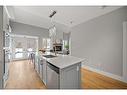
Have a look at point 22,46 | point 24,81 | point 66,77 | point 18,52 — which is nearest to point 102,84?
point 66,77

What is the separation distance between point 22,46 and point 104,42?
250 inches

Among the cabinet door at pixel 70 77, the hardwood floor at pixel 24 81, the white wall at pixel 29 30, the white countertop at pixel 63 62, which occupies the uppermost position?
the white wall at pixel 29 30

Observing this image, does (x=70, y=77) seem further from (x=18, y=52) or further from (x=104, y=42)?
(x=18, y=52)

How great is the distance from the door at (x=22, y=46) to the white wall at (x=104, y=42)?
428cm

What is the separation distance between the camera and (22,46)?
7.11 meters

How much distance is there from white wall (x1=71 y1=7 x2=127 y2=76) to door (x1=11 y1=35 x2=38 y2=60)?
14.0ft

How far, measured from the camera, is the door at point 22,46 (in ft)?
21.6

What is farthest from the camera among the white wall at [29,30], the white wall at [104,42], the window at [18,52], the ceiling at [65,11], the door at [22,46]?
the window at [18,52]

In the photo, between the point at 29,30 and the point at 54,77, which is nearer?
the point at 54,77

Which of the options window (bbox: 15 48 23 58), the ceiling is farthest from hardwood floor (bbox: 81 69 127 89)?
window (bbox: 15 48 23 58)

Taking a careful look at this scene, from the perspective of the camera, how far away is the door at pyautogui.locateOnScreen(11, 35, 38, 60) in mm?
6576

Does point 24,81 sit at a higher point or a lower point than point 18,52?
lower

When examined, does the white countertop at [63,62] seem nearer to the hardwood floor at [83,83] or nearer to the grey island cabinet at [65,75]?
the grey island cabinet at [65,75]

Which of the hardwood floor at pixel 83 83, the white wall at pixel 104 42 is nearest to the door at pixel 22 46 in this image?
the hardwood floor at pixel 83 83
